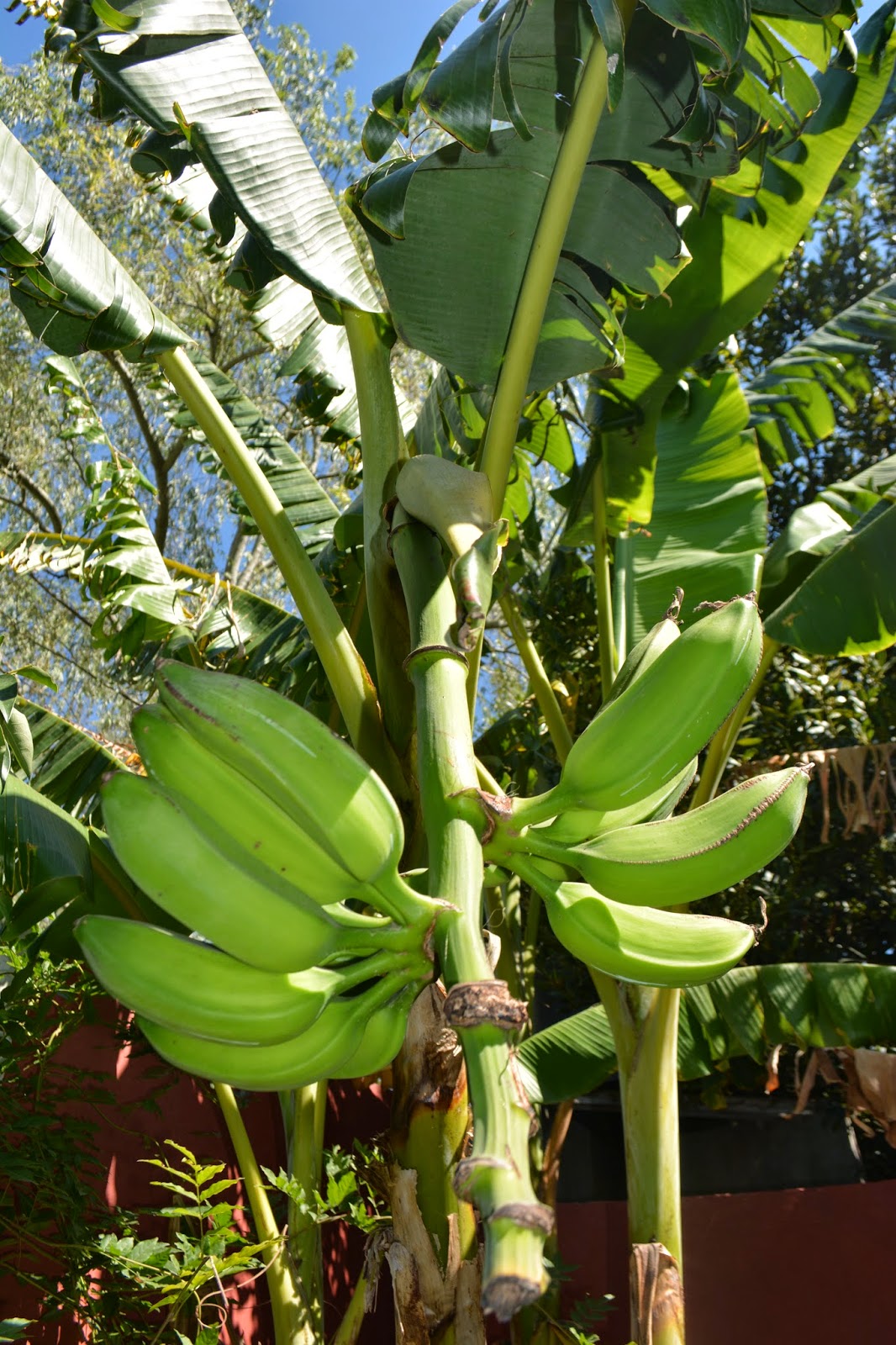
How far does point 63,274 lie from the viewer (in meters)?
1.85

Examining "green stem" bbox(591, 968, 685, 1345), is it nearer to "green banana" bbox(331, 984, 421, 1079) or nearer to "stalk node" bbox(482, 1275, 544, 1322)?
"green banana" bbox(331, 984, 421, 1079)

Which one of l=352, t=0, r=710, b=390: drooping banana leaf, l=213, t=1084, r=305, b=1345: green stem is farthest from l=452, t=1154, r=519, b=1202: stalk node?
l=213, t=1084, r=305, b=1345: green stem

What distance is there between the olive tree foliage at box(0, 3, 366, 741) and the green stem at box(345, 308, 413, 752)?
5.16 meters

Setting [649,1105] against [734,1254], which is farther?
[734,1254]

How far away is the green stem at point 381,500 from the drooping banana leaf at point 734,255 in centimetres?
110

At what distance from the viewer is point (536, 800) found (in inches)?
45.5

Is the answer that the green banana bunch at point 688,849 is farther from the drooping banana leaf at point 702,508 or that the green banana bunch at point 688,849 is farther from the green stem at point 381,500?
the drooping banana leaf at point 702,508

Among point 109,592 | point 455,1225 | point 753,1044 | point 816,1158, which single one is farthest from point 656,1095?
point 816,1158

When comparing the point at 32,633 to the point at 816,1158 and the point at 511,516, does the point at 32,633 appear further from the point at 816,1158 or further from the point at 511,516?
the point at 816,1158

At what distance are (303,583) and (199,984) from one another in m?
0.93

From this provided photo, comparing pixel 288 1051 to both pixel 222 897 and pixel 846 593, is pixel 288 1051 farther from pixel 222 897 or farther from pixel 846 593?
pixel 846 593

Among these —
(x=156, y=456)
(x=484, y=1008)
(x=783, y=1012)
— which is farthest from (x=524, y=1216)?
(x=156, y=456)

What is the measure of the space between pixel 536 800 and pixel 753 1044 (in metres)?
2.10

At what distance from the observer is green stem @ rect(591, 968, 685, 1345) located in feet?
8.23
